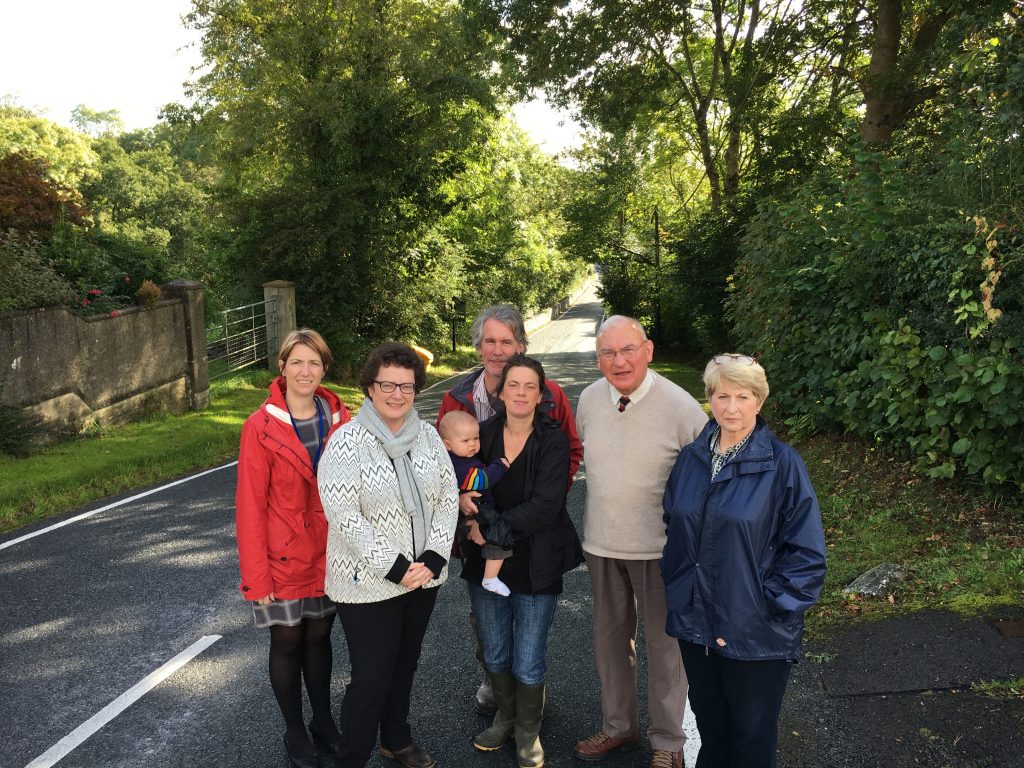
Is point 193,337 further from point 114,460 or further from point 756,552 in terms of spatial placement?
point 756,552

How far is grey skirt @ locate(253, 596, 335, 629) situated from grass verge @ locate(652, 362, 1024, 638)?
3.20 metres

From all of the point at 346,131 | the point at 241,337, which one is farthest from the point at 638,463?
the point at 346,131

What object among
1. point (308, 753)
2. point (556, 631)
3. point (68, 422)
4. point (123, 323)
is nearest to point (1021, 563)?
point (556, 631)

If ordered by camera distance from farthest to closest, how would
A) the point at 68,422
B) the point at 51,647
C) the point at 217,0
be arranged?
the point at 217,0 < the point at 68,422 < the point at 51,647

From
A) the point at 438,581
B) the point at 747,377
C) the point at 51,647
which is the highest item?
the point at 747,377

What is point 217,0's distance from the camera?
2258 centimetres

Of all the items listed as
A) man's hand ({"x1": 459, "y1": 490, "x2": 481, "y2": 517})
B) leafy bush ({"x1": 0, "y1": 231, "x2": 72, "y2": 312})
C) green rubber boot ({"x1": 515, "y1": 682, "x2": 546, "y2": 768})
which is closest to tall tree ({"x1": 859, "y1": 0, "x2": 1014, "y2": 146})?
man's hand ({"x1": 459, "y1": 490, "x2": 481, "y2": 517})

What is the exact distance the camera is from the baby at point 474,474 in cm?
348

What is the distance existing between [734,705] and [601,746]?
0.91m

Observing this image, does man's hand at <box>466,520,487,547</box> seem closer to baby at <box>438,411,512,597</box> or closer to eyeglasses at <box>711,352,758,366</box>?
baby at <box>438,411,512,597</box>

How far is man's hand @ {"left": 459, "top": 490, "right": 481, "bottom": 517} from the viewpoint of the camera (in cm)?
351

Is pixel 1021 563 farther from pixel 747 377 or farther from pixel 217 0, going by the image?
pixel 217 0

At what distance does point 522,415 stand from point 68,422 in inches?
396

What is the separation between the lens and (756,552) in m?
2.85
